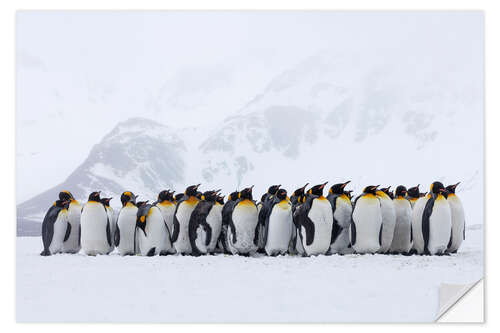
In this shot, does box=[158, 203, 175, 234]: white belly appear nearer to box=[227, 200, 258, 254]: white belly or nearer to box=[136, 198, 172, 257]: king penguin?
box=[136, 198, 172, 257]: king penguin

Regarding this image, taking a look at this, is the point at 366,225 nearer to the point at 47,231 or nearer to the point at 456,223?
the point at 456,223

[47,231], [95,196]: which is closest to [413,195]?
[95,196]

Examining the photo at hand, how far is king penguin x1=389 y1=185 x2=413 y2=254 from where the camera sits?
5.85 meters

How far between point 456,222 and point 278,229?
165 cm

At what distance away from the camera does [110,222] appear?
20.5 feet

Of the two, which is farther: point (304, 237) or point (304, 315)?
point (304, 237)

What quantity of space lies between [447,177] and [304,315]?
6.94 metres

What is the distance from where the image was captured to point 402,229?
586 centimetres

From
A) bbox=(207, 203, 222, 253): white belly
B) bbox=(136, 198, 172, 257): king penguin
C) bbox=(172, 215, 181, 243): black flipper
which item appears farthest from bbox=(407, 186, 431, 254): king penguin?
bbox=(136, 198, 172, 257): king penguin

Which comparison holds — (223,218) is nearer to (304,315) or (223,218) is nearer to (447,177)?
(304,315)

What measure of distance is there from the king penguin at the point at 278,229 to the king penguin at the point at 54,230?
200 centimetres

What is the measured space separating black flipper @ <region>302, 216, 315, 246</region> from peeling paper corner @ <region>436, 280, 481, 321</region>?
1260 mm

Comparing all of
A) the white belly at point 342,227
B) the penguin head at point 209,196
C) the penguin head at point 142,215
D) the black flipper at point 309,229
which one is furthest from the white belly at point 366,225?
the penguin head at point 142,215

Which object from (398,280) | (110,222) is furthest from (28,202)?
(398,280)
